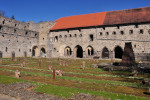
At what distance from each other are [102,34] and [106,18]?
4.32 m

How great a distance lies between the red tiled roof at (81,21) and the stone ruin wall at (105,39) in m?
1.32

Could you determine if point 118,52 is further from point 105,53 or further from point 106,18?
point 106,18

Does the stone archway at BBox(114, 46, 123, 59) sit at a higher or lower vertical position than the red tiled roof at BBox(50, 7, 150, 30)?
lower

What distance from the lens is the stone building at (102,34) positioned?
27953 mm

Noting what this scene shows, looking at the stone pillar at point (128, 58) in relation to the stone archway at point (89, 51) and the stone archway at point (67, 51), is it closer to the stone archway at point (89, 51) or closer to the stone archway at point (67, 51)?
the stone archway at point (89, 51)

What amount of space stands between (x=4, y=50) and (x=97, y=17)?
77.5ft

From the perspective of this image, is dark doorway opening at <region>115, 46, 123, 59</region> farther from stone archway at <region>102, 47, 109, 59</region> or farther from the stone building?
stone archway at <region>102, 47, 109, 59</region>

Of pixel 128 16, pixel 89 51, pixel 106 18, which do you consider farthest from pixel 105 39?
pixel 128 16

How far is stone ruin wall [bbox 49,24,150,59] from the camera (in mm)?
27641

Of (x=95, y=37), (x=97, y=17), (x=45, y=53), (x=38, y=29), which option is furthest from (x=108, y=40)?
(x=38, y=29)

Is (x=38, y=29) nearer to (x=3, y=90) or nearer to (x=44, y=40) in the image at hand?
(x=44, y=40)

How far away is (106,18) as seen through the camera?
32812 millimetres

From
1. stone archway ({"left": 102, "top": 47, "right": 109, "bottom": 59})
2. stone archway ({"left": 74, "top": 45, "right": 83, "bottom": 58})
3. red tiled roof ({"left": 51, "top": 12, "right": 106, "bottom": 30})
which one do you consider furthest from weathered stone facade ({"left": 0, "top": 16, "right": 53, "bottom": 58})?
stone archway ({"left": 102, "top": 47, "right": 109, "bottom": 59})

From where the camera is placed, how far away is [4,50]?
3275cm
